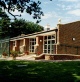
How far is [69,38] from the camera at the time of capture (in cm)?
3506

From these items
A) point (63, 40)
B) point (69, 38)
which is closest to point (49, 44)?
point (63, 40)

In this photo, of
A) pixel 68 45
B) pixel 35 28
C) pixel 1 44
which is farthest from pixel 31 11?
pixel 35 28

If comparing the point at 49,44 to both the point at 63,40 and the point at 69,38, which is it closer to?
the point at 63,40

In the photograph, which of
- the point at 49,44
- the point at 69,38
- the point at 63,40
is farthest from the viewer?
the point at 49,44

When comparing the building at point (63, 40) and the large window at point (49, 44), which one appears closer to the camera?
the building at point (63, 40)

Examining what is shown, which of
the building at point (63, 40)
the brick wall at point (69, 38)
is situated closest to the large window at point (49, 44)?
the building at point (63, 40)

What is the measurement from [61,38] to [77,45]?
2.52 m

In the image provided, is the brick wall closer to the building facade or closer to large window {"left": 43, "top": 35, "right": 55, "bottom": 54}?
the building facade

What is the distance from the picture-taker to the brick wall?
33812mm

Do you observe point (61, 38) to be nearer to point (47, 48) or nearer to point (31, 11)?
point (47, 48)

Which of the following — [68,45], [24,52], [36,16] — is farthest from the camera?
[24,52]

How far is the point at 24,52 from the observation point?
43594 mm

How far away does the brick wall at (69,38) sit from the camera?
33812mm

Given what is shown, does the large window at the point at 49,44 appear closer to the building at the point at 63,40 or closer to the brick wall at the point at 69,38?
the building at the point at 63,40
